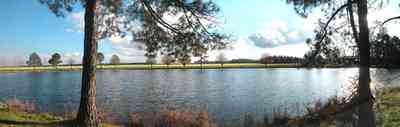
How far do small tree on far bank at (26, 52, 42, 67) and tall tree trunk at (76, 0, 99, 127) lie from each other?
138m

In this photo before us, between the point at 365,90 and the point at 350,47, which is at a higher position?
the point at 350,47

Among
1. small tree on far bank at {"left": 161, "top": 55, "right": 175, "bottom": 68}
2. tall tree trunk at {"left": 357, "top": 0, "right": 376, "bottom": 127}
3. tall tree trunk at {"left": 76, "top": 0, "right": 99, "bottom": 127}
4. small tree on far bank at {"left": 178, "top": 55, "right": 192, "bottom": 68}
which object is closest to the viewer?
tall tree trunk at {"left": 76, "top": 0, "right": 99, "bottom": 127}

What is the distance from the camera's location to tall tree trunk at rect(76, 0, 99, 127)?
8.32 meters

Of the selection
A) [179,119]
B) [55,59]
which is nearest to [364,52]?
[179,119]

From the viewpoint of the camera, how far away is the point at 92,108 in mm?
8523

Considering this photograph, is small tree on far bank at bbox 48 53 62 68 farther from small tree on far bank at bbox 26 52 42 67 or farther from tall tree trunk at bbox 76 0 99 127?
tall tree trunk at bbox 76 0 99 127

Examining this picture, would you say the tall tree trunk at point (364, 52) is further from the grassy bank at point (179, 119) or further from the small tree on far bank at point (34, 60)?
the small tree on far bank at point (34, 60)

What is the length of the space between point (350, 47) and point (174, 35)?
606 centimetres

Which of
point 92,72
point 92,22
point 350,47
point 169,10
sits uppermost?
point 169,10

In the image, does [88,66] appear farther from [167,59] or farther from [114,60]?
[114,60]

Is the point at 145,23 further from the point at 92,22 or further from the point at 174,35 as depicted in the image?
the point at 92,22

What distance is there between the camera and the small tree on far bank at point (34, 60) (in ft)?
419

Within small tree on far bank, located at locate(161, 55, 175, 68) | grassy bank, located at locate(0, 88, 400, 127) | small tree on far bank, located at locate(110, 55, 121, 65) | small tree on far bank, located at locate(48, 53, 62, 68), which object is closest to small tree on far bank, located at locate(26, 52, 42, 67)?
small tree on far bank, located at locate(48, 53, 62, 68)

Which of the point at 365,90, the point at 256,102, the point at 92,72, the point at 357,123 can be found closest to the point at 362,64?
the point at 365,90
